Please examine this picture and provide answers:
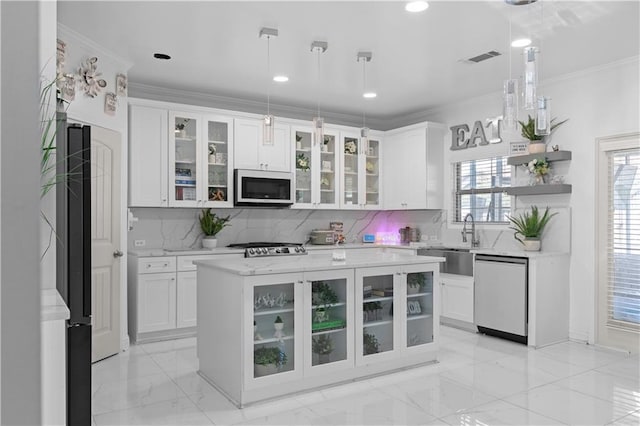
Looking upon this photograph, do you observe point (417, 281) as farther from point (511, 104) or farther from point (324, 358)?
point (511, 104)

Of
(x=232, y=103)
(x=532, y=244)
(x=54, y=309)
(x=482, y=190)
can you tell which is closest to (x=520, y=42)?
(x=532, y=244)

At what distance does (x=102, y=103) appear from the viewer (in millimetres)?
4270

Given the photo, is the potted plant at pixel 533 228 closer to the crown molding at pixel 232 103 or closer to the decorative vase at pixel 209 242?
the crown molding at pixel 232 103

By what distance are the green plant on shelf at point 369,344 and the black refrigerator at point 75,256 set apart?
2076mm

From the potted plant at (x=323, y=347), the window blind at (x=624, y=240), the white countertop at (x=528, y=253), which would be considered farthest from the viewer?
the white countertop at (x=528, y=253)

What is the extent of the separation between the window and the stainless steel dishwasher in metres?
0.86

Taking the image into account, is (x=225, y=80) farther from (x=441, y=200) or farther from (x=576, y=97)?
(x=576, y=97)

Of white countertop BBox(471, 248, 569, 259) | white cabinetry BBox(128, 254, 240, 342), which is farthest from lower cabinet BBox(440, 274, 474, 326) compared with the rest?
white cabinetry BBox(128, 254, 240, 342)

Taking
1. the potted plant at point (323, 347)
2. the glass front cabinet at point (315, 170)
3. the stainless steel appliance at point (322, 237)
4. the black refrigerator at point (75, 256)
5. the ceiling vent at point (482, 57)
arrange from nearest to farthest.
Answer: the black refrigerator at point (75, 256)
the potted plant at point (323, 347)
the ceiling vent at point (482, 57)
the glass front cabinet at point (315, 170)
the stainless steel appliance at point (322, 237)

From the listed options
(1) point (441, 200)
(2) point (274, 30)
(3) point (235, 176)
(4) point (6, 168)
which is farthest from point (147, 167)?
(4) point (6, 168)

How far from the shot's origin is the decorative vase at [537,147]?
5016mm

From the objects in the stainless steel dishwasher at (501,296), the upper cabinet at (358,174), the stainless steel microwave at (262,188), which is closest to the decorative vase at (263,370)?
the stainless steel microwave at (262,188)

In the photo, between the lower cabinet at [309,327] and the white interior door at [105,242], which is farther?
the white interior door at [105,242]

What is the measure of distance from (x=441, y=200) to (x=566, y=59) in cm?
241
